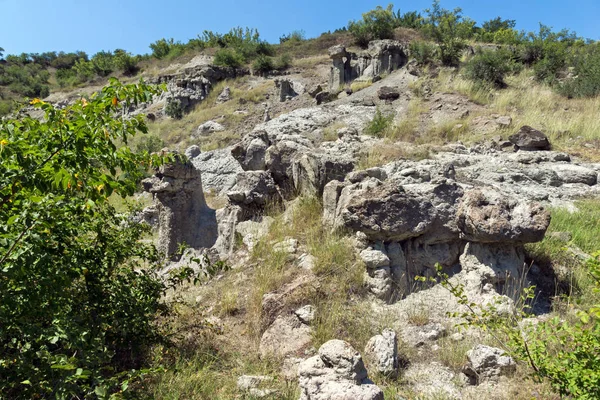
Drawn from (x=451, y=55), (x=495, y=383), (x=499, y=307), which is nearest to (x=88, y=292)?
(x=495, y=383)

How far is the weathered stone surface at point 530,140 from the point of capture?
7.44 m

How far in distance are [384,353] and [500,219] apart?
1.59m

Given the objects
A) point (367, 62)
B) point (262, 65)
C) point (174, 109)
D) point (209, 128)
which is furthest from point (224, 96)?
point (367, 62)

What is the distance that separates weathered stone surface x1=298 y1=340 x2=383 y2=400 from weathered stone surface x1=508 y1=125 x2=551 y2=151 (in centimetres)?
667

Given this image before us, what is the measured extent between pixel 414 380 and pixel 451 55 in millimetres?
14246

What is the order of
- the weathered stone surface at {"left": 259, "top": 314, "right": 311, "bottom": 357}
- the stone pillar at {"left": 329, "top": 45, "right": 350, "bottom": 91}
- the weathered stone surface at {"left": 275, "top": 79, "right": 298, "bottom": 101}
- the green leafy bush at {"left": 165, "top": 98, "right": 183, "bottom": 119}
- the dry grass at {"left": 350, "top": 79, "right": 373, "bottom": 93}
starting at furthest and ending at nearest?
the green leafy bush at {"left": 165, "top": 98, "right": 183, "bottom": 119}, the weathered stone surface at {"left": 275, "top": 79, "right": 298, "bottom": 101}, the stone pillar at {"left": 329, "top": 45, "right": 350, "bottom": 91}, the dry grass at {"left": 350, "top": 79, "right": 373, "bottom": 93}, the weathered stone surface at {"left": 259, "top": 314, "right": 311, "bottom": 357}

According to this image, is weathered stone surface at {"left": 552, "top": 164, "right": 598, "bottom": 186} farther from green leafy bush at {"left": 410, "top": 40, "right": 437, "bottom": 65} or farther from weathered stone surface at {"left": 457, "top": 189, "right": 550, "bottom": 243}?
green leafy bush at {"left": 410, "top": 40, "right": 437, "bottom": 65}

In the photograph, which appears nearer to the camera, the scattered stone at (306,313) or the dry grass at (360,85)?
the scattered stone at (306,313)

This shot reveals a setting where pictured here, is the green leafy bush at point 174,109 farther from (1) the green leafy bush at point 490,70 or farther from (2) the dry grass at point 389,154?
(2) the dry grass at point 389,154

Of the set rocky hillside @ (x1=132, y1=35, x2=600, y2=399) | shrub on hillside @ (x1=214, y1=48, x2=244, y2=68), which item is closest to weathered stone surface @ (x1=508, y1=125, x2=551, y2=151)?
rocky hillside @ (x1=132, y1=35, x2=600, y2=399)

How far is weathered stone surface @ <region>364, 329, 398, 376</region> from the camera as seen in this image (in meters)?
2.76

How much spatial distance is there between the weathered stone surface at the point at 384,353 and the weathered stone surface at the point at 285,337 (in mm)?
533

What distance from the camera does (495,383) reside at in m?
2.59

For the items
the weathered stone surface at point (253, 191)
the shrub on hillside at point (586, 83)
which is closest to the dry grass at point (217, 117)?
the weathered stone surface at point (253, 191)
